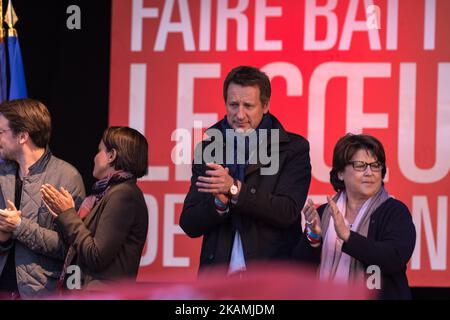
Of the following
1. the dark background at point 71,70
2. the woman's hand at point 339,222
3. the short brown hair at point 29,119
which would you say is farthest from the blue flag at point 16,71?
the woman's hand at point 339,222

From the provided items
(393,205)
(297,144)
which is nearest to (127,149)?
(297,144)

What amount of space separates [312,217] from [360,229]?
26 cm

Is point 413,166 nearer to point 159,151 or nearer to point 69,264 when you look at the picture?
point 159,151

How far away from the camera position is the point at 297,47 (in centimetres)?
577

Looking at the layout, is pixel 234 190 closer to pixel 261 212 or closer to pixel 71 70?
pixel 261 212

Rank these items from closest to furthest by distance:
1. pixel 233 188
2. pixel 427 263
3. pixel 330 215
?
pixel 233 188 < pixel 330 215 < pixel 427 263

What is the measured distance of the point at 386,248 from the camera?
12.7 feet

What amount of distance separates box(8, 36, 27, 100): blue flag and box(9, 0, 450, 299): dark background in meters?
0.43

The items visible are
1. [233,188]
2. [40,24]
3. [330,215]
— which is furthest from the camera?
[40,24]

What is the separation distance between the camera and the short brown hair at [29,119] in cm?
436

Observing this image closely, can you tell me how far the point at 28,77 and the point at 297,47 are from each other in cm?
177

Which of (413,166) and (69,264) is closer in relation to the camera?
(69,264)

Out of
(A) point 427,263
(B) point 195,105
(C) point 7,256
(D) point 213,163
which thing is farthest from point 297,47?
(C) point 7,256

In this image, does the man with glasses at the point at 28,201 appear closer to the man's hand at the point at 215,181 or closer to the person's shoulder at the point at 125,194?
the person's shoulder at the point at 125,194
